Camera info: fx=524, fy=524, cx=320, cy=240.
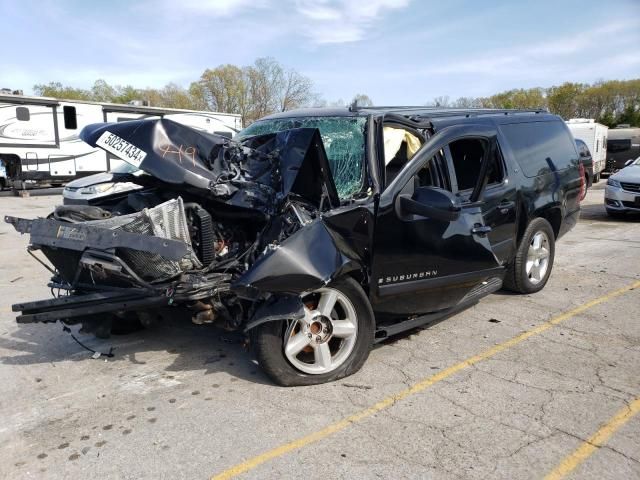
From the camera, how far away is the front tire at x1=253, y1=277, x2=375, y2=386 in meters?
3.53

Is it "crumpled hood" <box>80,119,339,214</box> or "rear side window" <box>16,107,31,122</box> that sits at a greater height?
"rear side window" <box>16,107,31,122</box>

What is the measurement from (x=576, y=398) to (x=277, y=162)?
264 cm

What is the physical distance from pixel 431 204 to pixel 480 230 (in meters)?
0.99

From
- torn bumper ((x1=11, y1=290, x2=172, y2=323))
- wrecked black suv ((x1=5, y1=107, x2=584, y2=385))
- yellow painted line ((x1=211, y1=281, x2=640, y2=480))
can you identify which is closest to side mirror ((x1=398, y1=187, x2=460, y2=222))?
wrecked black suv ((x1=5, y1=107, x2=584, y2=385))

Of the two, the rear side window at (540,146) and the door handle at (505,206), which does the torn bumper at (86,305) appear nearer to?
the door handle at (505,206)

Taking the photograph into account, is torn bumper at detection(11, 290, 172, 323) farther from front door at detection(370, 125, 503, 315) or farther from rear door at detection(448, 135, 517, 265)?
rear door at detection(448, 135, 517, 265)

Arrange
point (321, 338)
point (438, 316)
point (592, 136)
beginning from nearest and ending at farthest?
point (321, 338) → point (438, 316) → point (592, 136)

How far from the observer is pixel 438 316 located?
456 cm

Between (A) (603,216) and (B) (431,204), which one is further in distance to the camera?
(A) (603,216)

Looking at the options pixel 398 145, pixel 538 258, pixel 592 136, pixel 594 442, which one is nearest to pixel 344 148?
pixel 398 145

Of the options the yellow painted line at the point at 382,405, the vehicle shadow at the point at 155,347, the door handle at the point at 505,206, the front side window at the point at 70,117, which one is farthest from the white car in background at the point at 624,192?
the front side window at the point at 70,117

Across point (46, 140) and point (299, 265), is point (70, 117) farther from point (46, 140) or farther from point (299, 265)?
point (299, 265)

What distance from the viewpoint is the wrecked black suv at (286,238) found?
3488mm

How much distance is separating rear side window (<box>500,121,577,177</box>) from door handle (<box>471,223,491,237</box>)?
1260 mm
